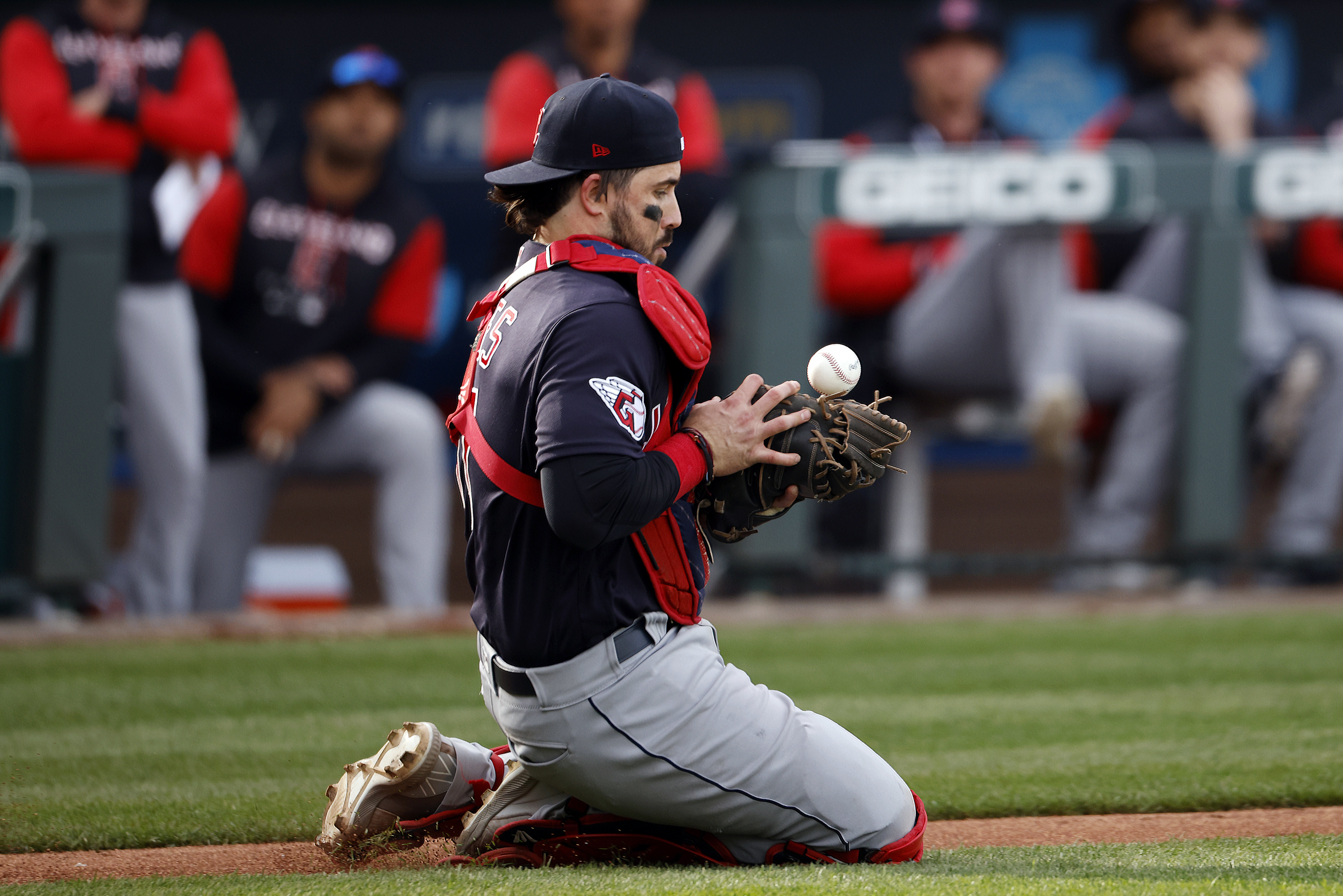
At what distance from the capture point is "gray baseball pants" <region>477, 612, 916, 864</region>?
99.1 inches

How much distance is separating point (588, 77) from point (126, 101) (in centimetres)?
161

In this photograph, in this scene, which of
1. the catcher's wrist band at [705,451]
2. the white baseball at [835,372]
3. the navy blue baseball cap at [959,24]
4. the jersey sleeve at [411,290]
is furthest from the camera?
the navy blue baseball cap at [959,24]

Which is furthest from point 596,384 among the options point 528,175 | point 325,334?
point 325,334

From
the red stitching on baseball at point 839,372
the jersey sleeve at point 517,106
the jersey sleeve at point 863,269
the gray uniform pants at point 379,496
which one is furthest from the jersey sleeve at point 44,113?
A: the red stitching on baseball at point 839,372

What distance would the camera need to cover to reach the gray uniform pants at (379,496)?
18.7 feet

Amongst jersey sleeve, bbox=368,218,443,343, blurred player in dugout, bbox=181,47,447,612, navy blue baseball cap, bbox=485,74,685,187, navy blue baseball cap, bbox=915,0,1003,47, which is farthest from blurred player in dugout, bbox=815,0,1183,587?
navy blue baseball cap, bbox=485,74,685,187

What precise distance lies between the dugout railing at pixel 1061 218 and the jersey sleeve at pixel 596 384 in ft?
9.81

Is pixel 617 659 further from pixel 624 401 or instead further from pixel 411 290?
pixel 411 290

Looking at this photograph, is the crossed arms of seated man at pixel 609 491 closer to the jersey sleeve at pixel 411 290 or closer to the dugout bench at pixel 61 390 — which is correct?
the dugout bench at pixel 61 390

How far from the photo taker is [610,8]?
234 inches

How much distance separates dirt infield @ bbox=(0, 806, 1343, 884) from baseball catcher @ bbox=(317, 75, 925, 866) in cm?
35

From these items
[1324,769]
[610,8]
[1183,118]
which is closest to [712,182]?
[610,8]

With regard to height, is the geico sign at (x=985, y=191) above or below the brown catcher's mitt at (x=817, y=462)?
above

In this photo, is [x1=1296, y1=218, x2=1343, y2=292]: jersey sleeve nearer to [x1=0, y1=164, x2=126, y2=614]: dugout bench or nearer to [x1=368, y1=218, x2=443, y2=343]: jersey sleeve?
[x1=368, y1=218, x2=443, y2=343]: jersey sleeve
